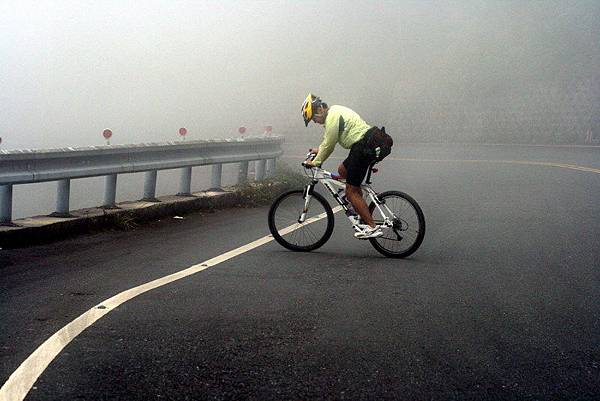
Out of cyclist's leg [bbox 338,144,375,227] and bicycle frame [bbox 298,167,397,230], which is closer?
cyclist's leg [bbox 338,144,375,227]

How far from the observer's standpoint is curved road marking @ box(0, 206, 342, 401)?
441 cm

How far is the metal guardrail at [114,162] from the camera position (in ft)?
30.3

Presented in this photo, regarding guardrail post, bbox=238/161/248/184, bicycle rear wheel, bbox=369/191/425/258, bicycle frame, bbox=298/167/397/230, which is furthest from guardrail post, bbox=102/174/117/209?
bicycle rear wheel, bbox=369/191/425/258

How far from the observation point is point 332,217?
29.3ft

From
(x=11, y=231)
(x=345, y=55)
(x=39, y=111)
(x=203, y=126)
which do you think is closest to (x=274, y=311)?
(x=11, y=231)

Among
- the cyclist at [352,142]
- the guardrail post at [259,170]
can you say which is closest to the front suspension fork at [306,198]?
the cyclist at [352,142]

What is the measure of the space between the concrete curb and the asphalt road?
0.92 ft

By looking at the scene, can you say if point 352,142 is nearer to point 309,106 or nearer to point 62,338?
point 309,106

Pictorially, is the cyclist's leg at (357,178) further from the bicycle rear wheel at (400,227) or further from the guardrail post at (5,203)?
the guardrail post at (5,203)

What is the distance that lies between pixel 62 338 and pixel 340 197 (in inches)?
163

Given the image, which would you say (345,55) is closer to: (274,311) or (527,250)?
(527,250)

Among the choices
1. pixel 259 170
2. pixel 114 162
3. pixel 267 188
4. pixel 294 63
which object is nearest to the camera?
pixel 114 162

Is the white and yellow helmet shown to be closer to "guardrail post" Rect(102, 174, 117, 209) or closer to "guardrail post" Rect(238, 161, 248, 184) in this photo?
"guardrail post" Rect(102, 174, 117, 209)

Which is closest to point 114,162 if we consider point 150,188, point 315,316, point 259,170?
point 150,188
